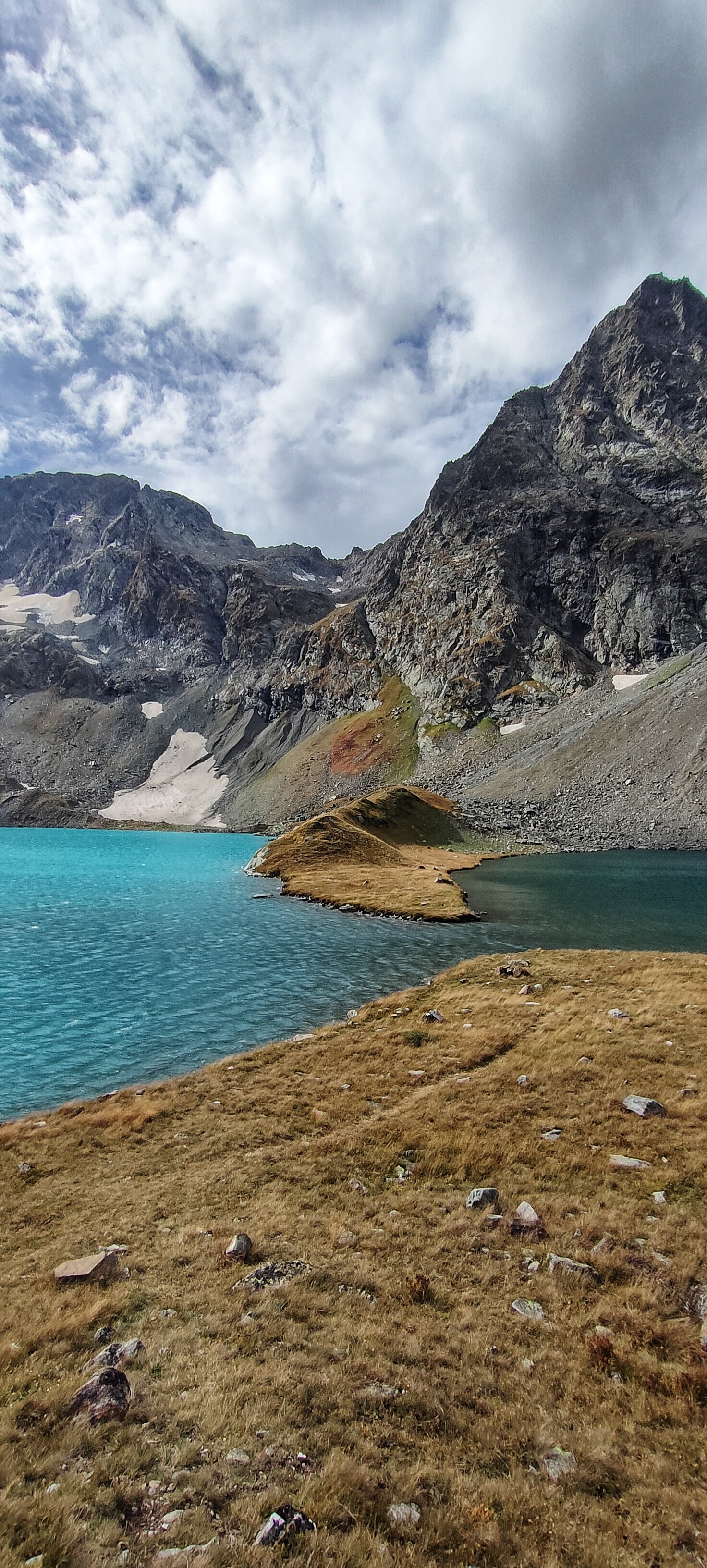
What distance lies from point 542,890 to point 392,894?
49.4 ft

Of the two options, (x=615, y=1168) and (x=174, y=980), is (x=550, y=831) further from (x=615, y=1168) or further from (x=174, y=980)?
(x=615, y=1168)

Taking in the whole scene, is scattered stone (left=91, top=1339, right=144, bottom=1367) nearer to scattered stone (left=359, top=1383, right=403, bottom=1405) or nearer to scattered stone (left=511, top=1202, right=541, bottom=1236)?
scattered stone (left=359, top=1383, right=403, bottom=1405)

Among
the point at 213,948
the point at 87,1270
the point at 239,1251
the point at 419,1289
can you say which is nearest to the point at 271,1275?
the point at 239,1251

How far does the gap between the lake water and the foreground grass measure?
5796mm

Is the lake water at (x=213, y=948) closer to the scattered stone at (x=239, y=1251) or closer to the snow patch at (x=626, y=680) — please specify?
the scattered stone at (x=239, y=1251)

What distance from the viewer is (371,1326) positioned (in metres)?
8.11

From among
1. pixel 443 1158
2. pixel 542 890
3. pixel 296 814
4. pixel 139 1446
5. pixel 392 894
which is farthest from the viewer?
pixel 296 814

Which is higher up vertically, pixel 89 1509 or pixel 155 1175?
pixel 89 1509

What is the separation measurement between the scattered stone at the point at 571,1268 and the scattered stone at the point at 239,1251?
4.81 meters

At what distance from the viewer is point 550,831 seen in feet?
320

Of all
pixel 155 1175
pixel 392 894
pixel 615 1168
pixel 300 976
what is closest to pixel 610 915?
pixel 392 894

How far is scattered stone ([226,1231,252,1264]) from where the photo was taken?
9.62 m

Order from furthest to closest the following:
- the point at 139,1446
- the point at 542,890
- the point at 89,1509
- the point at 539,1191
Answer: the point at 542,890 → the point at 539,1191 → the point at 139,1446 → the point at 89,1509

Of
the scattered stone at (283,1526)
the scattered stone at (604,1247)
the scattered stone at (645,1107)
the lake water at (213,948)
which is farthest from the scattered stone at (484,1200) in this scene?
the lake water at (213,948)
